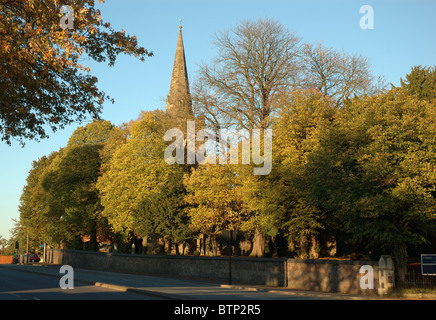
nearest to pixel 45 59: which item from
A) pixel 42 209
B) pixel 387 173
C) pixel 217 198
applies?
pixel 387 173

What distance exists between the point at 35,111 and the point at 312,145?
20504mm

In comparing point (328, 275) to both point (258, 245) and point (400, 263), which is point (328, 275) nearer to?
point (400, 263)

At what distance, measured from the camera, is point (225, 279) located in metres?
35.7

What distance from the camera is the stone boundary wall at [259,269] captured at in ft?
84.6

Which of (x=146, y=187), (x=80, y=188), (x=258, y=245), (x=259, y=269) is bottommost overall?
(x=259, y=269)

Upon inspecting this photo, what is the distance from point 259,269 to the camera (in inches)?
1267

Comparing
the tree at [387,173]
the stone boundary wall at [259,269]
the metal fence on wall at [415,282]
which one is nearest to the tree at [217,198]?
the stone boundary wall at [259,269]

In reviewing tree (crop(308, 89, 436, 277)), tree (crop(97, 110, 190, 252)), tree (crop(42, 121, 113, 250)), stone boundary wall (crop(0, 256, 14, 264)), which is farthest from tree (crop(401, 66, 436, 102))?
stone boundary wall (crop(0, 256, 14, 264))

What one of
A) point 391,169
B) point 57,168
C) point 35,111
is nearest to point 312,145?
point 391,169

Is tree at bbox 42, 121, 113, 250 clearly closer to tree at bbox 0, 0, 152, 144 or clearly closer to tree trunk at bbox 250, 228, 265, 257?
tree trunk at bbox 250, 228, 265, 257

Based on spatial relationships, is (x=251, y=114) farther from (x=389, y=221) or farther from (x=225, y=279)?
(x=389, y=221)

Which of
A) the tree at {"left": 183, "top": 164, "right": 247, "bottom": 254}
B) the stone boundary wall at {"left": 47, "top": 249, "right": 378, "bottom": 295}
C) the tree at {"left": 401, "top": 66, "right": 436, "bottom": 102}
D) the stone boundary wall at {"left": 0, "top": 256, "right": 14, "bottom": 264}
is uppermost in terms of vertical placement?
the tree at {"left": 401, "top": 66, "right": 436, "bottom": 102}

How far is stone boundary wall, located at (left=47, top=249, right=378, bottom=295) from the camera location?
1016 inches

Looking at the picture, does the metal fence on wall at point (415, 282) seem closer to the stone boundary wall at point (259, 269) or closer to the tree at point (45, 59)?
the stone boundary wall at point (259, 269)
